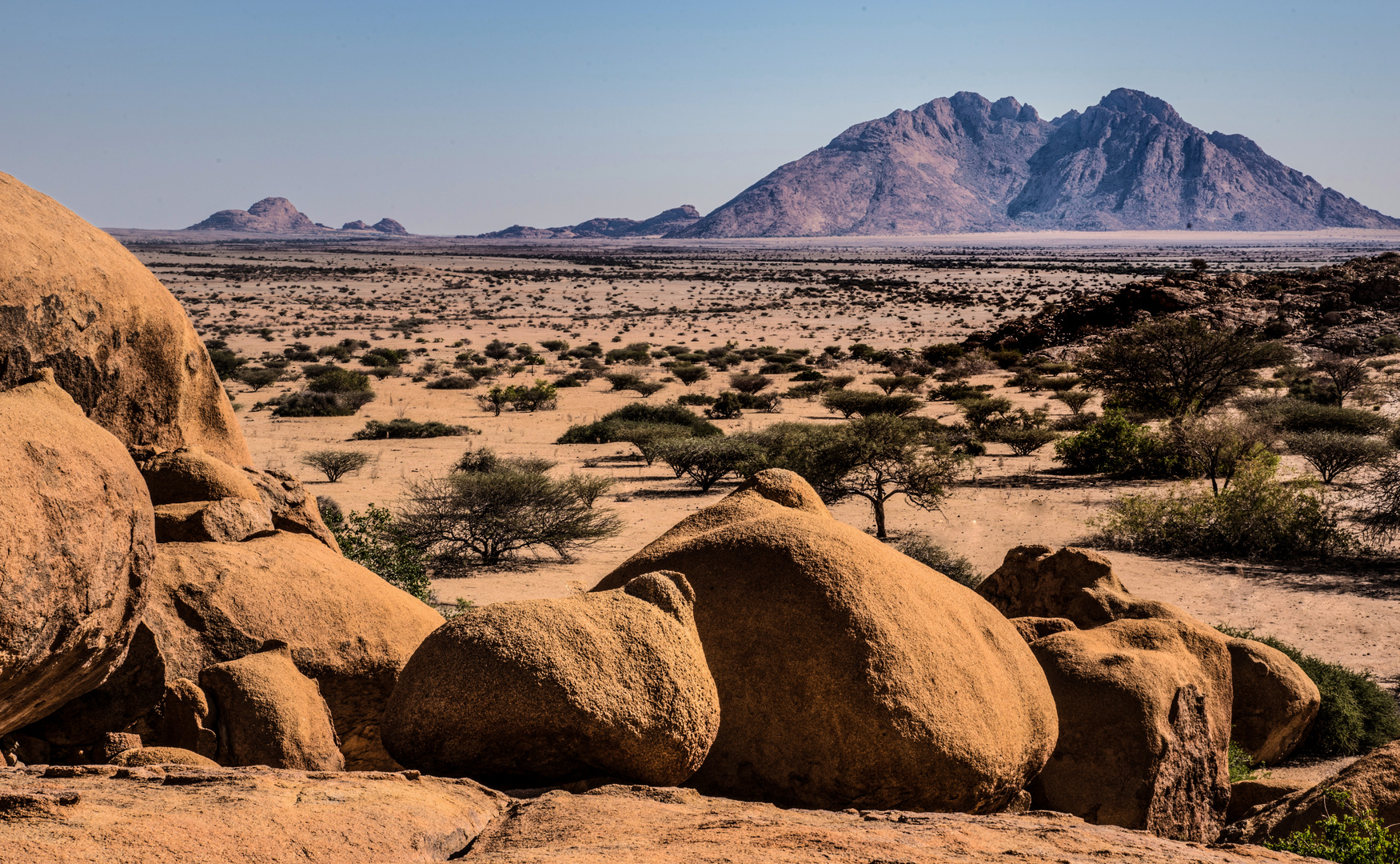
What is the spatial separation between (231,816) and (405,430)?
2450 centimetres

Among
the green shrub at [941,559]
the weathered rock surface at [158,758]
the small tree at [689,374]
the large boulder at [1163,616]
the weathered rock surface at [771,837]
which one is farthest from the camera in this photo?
the small tree at [689,374]

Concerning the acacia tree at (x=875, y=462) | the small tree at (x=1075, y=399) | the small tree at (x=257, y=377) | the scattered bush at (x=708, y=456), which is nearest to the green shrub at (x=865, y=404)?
the small tree at (x=1075, y=399)

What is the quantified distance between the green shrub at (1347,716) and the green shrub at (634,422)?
631 inches

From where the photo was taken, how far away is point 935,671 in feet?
15.1

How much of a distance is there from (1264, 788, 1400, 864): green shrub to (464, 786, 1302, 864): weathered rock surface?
55 cm

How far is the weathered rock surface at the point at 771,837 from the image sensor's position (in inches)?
126

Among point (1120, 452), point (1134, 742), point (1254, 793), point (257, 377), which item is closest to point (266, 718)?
point (1134, 742)

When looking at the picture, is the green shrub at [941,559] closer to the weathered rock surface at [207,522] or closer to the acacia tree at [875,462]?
the acacia tree at [875,462]

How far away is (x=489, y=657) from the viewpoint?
4.08 m

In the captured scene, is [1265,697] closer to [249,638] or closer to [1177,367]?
[249,638]

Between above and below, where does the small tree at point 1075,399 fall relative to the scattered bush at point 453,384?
above

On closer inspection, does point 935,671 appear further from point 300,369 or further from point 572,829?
point 300,369

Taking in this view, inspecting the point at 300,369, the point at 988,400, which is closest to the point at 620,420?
the point at 988,400

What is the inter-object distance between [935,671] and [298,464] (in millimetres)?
20178
